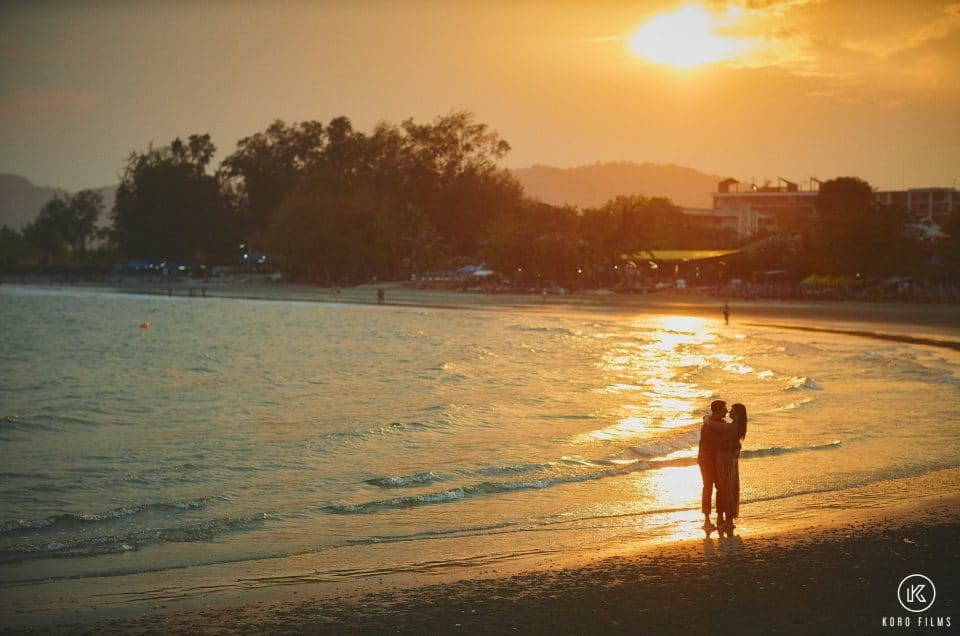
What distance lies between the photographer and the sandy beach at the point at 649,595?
7.09 m

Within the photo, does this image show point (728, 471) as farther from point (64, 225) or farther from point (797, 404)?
point (64, 225)

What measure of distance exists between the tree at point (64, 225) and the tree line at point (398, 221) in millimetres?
253

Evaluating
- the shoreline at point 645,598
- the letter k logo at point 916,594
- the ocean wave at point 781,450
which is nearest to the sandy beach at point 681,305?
the ocean wave at point 781,450

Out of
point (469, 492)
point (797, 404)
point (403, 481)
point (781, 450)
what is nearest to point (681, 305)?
point (797, 404)

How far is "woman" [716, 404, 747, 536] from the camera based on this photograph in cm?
926

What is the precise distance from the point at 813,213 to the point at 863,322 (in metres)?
89.3

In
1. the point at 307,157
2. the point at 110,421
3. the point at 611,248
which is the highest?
the point at 307,157

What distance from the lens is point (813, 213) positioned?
133 meters

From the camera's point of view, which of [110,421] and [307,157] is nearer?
[110,421]

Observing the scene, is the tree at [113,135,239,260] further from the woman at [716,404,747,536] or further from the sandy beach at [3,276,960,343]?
the woman at [716,404,747,536]

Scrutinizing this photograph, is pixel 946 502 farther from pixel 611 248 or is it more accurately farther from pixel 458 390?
pixel 611 248

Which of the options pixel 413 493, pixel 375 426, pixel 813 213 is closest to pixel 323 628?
pixel 413 493

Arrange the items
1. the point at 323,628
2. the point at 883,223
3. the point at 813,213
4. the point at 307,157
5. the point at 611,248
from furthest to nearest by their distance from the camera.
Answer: the point at 307,157
the point at 813,213
the point at 611,248
the point at 883,223
the point at 323,628

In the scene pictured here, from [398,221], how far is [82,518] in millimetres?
92323
